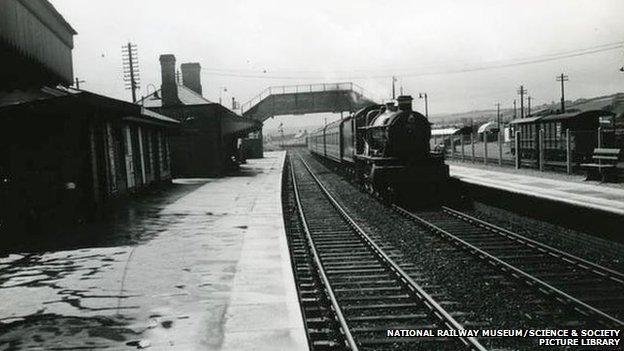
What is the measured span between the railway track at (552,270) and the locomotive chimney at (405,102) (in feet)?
17.0

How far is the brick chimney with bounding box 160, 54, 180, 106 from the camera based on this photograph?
94.1 ft

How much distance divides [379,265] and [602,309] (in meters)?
3.39

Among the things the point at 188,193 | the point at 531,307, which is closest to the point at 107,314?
the point at 531,307

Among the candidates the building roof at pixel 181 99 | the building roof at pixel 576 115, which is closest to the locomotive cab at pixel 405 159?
the building roof at pixel 576 115

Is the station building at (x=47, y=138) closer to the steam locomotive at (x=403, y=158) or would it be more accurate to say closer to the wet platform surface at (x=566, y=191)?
the steam locomotive at (x=403, y=158)

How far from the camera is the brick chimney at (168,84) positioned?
2869 centimetres

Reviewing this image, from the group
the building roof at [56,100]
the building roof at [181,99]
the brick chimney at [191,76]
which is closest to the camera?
the building roof at [56,100]

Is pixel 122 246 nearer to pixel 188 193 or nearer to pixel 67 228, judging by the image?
pixel 67 228

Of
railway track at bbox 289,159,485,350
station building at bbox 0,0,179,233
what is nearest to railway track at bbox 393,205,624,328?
railway track at bbox 289,159,485,350

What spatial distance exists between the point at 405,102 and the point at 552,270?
872 cm

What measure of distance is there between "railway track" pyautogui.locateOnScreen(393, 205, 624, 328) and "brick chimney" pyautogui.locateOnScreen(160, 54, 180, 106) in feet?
66.5

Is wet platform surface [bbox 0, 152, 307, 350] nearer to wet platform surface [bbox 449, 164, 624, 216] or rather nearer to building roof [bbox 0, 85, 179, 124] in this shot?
building roof [bbox 0, 85, 179, 124]

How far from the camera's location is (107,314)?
245 inches

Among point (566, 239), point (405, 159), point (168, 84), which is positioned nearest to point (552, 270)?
point (566, 239)
